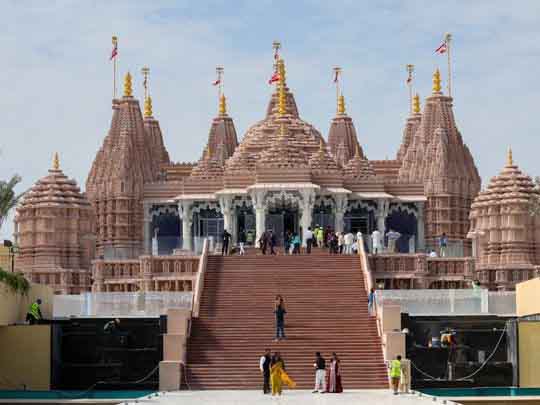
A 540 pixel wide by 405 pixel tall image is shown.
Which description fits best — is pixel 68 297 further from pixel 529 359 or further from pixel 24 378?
pixel 529 359

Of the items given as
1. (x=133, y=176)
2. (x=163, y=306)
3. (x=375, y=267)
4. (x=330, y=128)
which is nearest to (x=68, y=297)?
(x=163, y=306)

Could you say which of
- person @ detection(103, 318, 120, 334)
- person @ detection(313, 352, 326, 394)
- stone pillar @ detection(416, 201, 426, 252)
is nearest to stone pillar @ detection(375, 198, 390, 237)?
stone pillar @ detection(416, 201, 426, 252)

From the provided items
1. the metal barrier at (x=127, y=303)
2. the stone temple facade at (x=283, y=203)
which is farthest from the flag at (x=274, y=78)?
the metal barrier at (x=127, y=303)

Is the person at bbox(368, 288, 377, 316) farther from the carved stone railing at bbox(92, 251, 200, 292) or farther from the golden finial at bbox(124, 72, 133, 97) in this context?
the golden finial at bbox(124, 72, 133, 97)

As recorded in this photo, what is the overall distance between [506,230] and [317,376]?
24511 mm

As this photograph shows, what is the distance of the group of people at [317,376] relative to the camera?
43875 mm

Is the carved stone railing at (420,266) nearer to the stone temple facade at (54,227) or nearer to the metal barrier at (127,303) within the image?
the metal barrier at (127,303)

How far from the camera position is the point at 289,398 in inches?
1679

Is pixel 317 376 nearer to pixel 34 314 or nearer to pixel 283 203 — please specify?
pixel 34 314

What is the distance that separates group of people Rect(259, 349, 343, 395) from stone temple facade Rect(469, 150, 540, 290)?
21.9m

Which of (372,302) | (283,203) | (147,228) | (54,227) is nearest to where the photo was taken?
(372,302)

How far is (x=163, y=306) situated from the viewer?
55.8 meters

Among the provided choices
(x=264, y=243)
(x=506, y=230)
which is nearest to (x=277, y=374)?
(x=264, y=243)

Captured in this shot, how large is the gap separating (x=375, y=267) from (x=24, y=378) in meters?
18.3
